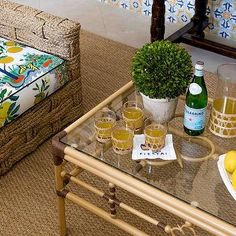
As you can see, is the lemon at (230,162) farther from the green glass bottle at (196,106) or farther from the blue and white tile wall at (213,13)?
the blue and white tile wall at (213,13)

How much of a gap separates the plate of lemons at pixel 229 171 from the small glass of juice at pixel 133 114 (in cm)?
29

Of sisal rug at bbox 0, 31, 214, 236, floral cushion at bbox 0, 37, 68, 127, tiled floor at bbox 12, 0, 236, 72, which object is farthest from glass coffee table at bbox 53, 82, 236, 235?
tiled floor at bbox 12, 0, 236, 72

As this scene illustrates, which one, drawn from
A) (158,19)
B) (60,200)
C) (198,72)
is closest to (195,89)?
(198,72)

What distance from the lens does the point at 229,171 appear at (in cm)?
143

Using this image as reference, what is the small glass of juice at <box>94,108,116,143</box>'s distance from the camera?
1559mm

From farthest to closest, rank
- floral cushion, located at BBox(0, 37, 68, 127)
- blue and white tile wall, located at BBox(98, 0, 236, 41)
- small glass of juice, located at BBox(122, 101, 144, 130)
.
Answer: blue and white tile wall, located at BBox(98, 0, 236, 41), floral cushion, located at BBox(0, 37, 68, 127), small glass of juice, located at BBox(122, 101, 144, 130)

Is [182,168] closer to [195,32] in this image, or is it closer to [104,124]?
[104,124]

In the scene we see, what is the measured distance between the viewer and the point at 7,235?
1764 millimetres

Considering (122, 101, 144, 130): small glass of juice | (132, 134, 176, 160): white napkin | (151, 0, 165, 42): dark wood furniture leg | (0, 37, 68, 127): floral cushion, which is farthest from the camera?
(151, 0, 165, 42): dark wood furniture leg

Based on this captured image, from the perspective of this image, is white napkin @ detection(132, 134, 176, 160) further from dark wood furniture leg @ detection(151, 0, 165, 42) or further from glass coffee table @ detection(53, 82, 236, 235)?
dark wood furniture leg @ detection(151, 0, 165, 42)

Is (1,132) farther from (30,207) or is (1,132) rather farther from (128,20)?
(128,20)

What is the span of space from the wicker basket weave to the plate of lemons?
85cm

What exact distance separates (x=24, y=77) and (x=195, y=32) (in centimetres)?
120

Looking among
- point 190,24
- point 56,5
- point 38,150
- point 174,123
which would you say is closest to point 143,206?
point 174,123
